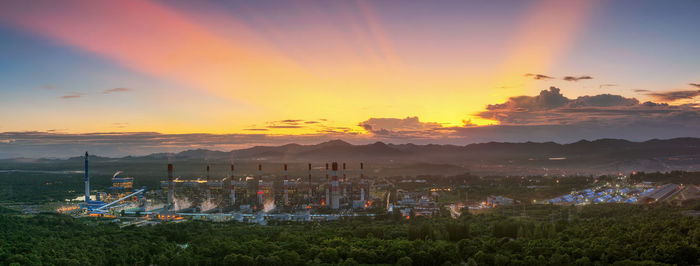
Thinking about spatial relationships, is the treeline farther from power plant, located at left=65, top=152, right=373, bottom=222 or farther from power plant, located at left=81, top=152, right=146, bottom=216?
power plant, located at left=81, top=152, right=146, bottom=216

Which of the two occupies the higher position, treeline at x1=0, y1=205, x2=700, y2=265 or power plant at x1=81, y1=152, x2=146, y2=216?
treeline at x1=0, y1=205, x2=700, y2=265

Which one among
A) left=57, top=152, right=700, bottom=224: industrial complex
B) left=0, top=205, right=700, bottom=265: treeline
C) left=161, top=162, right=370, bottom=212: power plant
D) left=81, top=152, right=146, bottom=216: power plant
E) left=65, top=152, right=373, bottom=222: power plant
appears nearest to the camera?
left=0, top=205, right=700, bottom=265: treeline

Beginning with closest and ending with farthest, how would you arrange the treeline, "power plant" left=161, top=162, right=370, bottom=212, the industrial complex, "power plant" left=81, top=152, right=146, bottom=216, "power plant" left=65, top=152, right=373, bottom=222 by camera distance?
the treeline, the industrial complex, "power plant" left=65, top=152, right=373, bottom=222, "power plant" left=161, top=162, right=370, bottom=212, "power plant" left=81, top=152, right=146, bottom=216

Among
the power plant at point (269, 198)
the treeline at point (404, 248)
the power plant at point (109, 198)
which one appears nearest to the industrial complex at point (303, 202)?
the power plant at point (269, 198)

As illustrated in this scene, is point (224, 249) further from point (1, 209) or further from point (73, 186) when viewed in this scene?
point (73, 186)

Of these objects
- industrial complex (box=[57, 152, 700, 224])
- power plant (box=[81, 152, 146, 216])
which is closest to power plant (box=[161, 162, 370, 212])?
industrial complex (box=[57, 152, 700, 224])

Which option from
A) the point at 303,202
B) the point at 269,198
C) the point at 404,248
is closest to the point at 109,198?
the point at 269,198

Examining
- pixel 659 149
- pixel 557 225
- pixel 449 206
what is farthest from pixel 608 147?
pixel 557 225

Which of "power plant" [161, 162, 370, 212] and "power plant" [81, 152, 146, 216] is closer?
"power plant" [161, 162, 370, 212]

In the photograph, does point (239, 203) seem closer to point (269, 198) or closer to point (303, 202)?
point (269, 198)

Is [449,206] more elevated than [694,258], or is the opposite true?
[694,258]

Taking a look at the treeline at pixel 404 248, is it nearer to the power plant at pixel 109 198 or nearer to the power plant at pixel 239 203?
the power plant at pixel 239 203
